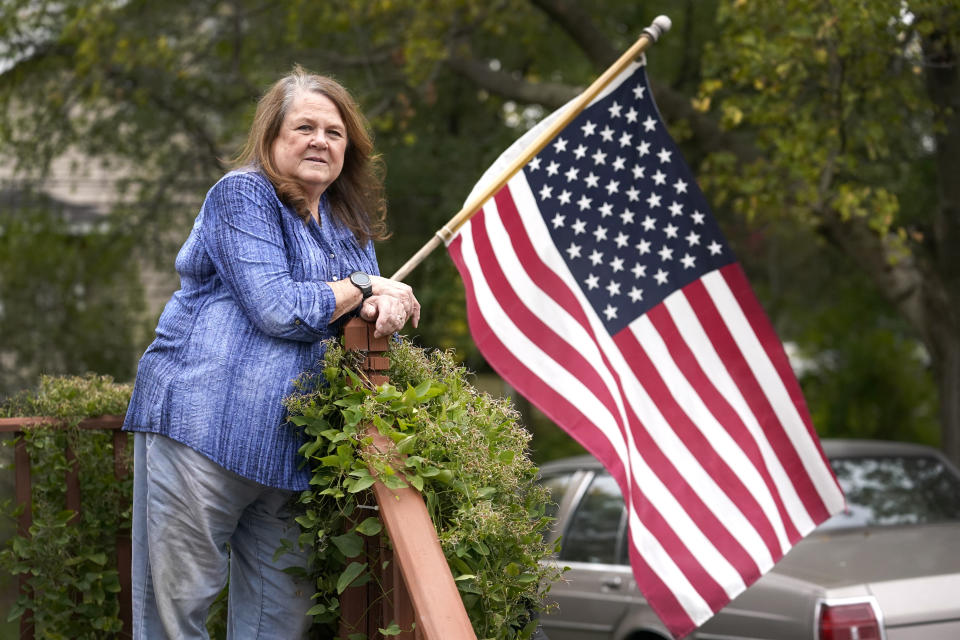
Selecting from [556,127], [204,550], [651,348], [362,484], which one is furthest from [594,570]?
[362,484]

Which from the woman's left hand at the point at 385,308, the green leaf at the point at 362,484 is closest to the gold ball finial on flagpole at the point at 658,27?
the woman's left hand at the point at 385,308

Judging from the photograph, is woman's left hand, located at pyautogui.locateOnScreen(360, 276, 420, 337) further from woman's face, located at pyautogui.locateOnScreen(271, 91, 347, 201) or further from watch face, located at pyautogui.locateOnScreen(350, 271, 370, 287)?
woman's face, located at pyautogui.locateOnScreen(271, 91, 347, 201)

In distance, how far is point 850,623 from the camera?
4.20 meters

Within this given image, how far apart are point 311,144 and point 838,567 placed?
116 inches

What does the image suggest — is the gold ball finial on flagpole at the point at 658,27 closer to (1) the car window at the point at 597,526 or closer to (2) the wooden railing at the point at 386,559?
(2) the wooden railing at the point at 386,559

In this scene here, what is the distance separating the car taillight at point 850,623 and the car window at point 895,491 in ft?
3.52

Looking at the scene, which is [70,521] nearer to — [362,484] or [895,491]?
[362,484]

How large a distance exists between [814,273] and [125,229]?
992cm

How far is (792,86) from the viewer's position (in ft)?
23.9

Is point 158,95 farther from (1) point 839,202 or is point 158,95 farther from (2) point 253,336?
(2) point 253,336

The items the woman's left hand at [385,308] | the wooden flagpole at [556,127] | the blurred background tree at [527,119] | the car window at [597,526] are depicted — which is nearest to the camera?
the woman's left hand at [385,308]

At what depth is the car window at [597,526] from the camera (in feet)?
18.6

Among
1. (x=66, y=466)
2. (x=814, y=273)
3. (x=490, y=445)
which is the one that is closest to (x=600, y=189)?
(x=490, y=445)

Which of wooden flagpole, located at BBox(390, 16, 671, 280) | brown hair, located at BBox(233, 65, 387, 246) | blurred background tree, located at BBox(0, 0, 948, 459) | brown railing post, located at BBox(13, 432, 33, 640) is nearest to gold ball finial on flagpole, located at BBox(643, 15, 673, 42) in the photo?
wooden flagpole, located at BBox(390, 16, 671, 280)
